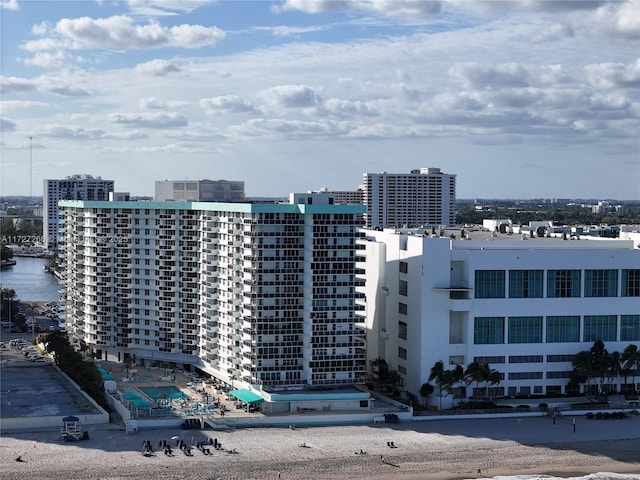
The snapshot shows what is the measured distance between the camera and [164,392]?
214 ft

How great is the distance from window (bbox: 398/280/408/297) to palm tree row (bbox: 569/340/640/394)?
37.8 ft

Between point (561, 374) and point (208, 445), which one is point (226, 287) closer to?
point (208, 445)

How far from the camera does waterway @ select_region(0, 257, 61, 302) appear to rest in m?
137

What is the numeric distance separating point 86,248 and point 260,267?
23.4m

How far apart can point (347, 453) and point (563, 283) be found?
20.6 metres

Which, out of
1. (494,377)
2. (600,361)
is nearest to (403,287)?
(494,377)

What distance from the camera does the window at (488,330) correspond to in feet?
205

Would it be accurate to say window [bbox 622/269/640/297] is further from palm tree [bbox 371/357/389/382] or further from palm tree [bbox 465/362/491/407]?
palm tree [bbox 371/357/389/382]

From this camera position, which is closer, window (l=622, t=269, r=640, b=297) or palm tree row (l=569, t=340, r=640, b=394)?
palm tree row (l=569, t=340, r=640, b=394)

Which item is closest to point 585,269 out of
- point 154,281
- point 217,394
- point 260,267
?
point 260,267

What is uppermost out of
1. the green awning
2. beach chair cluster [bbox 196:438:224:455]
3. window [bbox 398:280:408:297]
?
window [bbox 398:280:408:297]

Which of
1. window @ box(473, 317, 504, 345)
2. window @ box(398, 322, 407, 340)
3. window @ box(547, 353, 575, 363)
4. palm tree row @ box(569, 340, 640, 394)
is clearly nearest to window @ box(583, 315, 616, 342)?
palm tree row @ box(569, 340, 640, 394)

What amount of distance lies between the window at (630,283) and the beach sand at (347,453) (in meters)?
10.1

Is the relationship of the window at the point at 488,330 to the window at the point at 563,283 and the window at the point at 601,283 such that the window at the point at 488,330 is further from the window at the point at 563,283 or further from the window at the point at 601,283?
the window at the point at 601,283
